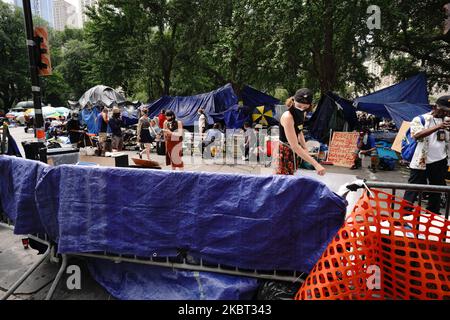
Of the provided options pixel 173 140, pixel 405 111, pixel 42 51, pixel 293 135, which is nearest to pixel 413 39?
pixel 405 111

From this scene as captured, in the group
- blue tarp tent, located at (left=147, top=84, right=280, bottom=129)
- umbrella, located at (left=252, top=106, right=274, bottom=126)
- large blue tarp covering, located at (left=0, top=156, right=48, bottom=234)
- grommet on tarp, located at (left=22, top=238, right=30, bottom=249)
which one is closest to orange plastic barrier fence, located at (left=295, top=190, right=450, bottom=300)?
large blue tarp covering, located at (left=0, top=156, right=48, bottom=234)

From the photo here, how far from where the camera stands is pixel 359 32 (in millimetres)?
13578

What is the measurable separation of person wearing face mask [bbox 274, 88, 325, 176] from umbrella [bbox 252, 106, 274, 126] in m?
10.4

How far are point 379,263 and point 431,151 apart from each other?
2.96 metres

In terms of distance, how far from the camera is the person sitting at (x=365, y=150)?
10.2 meters

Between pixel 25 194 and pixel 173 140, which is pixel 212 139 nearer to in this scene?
pixel 173 140

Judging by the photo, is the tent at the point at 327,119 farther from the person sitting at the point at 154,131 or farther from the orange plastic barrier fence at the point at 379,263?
the orange plastic barrier fence at the point at 379,263

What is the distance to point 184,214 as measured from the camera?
3021 mm

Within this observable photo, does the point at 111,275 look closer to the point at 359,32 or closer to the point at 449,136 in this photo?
the point at 449,136

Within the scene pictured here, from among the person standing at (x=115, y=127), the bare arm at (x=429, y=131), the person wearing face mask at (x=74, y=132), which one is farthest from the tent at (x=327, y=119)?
the person wearing face mask at (x=74, y=132)

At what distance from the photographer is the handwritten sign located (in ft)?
35.2

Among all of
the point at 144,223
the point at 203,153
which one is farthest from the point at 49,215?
the point at 203,153

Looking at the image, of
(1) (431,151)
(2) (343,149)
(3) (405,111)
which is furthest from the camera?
(2) (343,149)
